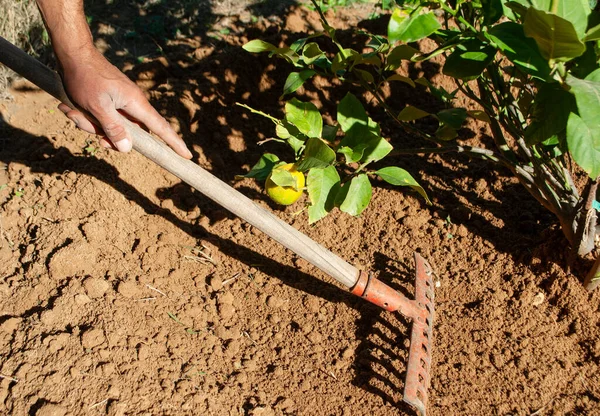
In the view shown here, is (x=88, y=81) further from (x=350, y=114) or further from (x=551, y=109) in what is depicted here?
(x=551, y=109)

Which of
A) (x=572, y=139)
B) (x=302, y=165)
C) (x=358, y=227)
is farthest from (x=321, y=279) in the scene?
(x=572, y=139)

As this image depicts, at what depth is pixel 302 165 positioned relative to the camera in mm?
2004

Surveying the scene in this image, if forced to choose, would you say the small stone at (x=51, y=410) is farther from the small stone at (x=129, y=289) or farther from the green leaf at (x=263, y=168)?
the green leaf at (x=263, y=168)

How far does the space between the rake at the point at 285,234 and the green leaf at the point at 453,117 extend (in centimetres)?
70

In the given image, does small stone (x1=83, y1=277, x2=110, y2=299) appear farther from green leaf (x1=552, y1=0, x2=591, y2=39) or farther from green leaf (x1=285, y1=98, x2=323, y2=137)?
green leaf (x1=552, y1=0, x2=591, y2=39)

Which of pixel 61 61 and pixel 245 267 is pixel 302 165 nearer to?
pixel 245 267

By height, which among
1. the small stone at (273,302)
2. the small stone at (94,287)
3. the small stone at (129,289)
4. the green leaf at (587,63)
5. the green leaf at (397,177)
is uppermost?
the green leaf at (587,63)

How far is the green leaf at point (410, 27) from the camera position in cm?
158

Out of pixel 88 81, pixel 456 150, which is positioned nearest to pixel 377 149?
pixel 456 150

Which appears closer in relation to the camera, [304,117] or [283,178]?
[283,178]

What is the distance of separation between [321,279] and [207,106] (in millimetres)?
1289

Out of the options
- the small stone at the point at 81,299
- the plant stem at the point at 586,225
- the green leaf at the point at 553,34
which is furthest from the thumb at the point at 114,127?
the plant stem at the point at 586,225

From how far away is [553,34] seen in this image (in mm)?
1329

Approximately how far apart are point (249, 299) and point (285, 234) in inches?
21.6
